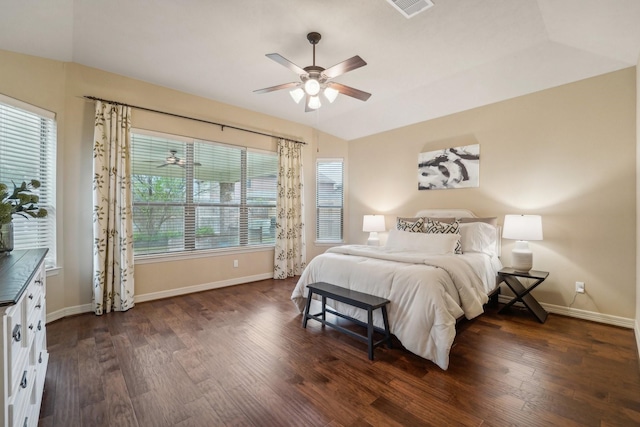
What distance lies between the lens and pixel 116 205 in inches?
135

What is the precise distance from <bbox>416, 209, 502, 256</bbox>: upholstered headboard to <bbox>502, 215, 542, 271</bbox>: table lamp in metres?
0.33

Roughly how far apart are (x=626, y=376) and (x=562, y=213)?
1.85 m

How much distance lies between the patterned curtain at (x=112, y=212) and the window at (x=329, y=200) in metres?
3.19

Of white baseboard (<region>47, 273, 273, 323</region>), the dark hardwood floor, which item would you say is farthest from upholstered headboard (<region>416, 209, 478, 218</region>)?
white baseboard (<region>47, 273, 273, 323</region>)

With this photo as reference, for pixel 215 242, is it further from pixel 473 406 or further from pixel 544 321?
pixel 544 321

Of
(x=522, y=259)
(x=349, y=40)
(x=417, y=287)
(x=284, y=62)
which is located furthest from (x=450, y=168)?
(x=284, y=62)

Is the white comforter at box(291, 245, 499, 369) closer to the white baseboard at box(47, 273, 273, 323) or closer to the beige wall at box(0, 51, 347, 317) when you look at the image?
the white baseboard at box(47, 273, 273, 323)

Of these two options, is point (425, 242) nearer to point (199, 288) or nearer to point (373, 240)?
point (373, 240)

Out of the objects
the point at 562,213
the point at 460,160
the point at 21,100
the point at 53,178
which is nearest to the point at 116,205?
the point at 53,178

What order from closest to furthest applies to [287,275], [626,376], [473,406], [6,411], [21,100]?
[6,411] → [473,406] → [626,376] → [21,100] → [287,275]

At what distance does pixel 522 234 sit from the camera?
3236 millimetres

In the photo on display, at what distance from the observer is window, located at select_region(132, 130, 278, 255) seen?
3795mm

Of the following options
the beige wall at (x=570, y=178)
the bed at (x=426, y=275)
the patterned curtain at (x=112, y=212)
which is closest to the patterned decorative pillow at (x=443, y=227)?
the bed at (x=426, y=275)

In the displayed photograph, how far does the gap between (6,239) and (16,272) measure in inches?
34.5
